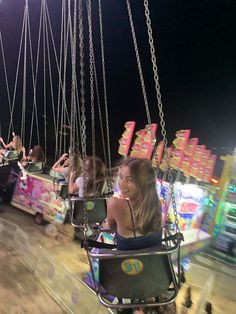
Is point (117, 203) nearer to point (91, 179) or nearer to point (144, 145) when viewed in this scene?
point (91, 179)

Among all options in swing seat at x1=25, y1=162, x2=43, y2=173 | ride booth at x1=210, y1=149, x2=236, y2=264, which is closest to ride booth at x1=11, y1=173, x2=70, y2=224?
swing seat at x1=25, y1=162, x2=43, y2=173

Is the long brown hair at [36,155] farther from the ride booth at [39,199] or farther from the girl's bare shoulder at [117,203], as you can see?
the girl's bare shoulder at [117,203]

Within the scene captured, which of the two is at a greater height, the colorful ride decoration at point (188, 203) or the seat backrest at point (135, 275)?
the seat backrest at point (135, 275)

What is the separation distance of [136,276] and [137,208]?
0.94ft

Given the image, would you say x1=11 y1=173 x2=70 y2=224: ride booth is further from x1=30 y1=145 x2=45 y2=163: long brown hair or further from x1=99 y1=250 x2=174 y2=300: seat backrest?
x1=99 y1=250 x2=174 y2=300: seat backrest

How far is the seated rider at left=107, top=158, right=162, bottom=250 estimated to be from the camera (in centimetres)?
145

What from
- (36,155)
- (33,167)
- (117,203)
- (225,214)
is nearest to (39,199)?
(33,167)

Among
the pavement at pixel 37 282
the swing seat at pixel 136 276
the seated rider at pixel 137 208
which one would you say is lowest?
the pavement at pixel 37 282

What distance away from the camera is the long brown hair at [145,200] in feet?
4.73

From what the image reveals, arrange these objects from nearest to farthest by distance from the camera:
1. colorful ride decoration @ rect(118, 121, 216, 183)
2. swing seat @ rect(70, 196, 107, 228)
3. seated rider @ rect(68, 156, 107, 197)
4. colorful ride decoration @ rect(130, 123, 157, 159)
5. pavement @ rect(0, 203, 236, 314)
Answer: swing seat @ rect(70, 196, 107, 228) < seated rider @ rect(68, 156, 107, 197) < pavement @ rect(0, 203, 236, 314) < colorful ride decoration @ rect(118, 121, 216, 183) < colorful ride decoration @ rect(130, 123, 157, 159)

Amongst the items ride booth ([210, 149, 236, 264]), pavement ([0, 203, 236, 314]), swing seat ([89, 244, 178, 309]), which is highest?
swing seat ([89, 244, 178, 309])

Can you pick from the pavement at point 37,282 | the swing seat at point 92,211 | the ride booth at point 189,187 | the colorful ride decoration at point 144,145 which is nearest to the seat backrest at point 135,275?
the swing seat at point 92,211

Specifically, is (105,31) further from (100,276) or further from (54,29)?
(100,276)

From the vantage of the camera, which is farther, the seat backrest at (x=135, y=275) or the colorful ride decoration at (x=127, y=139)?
the colorful ride decoration at (x=127, y=139)
